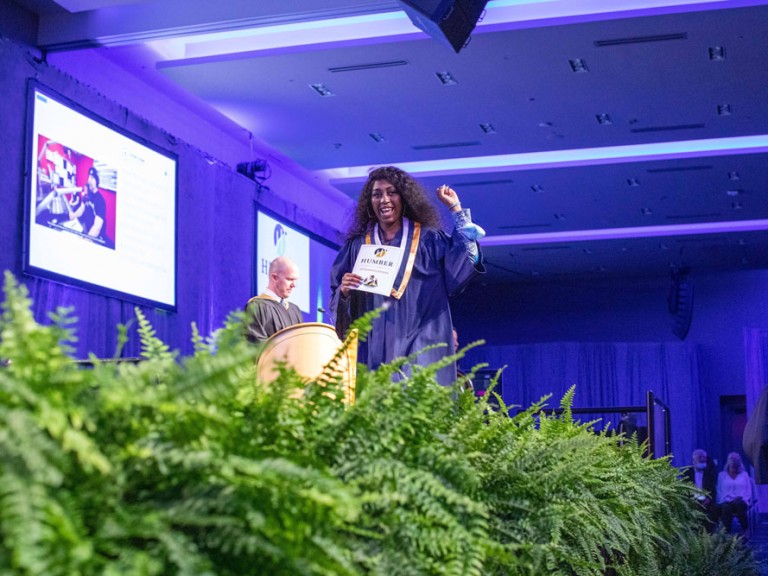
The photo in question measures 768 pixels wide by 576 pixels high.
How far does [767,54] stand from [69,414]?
708cm

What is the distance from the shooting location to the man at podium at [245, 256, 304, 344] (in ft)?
19.2

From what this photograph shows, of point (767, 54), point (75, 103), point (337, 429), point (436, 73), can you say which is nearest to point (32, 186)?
point (75, 103)

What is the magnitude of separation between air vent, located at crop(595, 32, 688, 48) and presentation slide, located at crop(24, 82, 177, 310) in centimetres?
327

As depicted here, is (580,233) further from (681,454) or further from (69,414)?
(69,414)

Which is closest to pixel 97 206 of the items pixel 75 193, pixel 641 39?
pixel 75 193

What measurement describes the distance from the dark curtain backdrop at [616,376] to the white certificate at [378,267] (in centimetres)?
1064

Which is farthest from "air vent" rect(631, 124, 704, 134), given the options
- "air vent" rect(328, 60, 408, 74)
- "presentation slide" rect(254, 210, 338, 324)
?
"presentation slide" rect(254, 210, 338, 324)

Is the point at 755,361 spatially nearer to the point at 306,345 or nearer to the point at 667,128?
the point at 667,128

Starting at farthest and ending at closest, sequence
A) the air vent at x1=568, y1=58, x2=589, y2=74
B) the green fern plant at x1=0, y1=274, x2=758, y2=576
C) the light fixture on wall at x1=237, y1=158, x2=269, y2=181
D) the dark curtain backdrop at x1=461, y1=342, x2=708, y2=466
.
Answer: the dark curtain backdrop at x1=461, y1=342, x2=708, y2=466 < the light fixture on wall at x1=237, y1=158, x2=269, y2=181 < the air vent at x1=568, y1=58, x2=589, y2=74 < the green fern plant at x1=0, y1=274, x2=758, y2=576

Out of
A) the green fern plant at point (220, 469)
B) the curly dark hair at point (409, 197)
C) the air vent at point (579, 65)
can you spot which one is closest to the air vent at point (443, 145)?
the air vent at point (579, 65)

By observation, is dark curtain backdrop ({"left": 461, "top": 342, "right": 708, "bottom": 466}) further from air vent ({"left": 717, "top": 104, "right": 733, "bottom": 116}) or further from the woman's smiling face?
the woman's smiling face

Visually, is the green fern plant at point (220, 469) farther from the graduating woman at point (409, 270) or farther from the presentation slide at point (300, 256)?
the presentation slide at point (300, 256)

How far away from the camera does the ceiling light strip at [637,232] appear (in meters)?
12.0

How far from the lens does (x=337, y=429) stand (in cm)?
86
